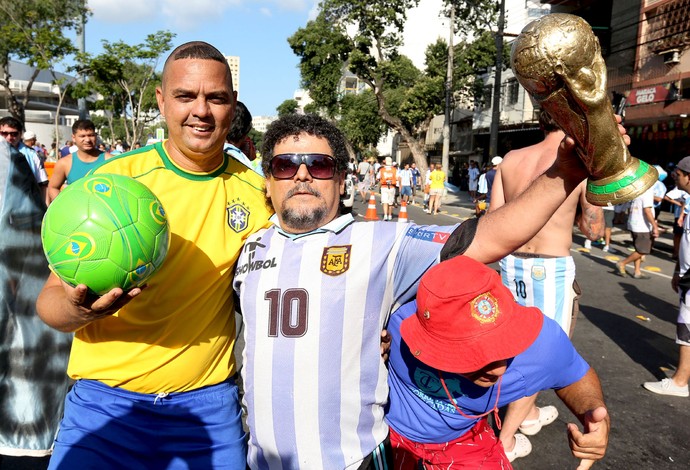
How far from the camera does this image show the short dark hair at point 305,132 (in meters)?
2.34

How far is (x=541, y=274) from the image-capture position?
11.4 ft

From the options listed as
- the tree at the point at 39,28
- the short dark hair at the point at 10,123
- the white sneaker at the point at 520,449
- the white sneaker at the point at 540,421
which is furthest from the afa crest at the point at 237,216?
the tree at the point at 39,28

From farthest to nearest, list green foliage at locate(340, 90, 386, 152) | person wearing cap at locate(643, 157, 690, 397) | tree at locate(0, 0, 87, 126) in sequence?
green foliage at locate(340, 90, 386, 152) < tree at locate(0, 0, 87, 126) < person wearing cap at locate(643, 157, 690, 397)

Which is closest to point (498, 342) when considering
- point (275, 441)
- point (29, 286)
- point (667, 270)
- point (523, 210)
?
point (523, 210)

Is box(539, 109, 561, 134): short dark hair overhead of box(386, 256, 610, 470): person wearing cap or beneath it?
overhead

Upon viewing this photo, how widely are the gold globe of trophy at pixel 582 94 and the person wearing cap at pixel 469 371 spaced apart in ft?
1.71

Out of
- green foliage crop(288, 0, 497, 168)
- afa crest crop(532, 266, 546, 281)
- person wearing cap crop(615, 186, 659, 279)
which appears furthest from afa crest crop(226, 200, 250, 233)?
green foliage crop(288, 0, 497, 168)

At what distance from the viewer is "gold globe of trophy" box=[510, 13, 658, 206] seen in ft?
4.85

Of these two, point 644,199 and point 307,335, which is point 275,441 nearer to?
point 307,335

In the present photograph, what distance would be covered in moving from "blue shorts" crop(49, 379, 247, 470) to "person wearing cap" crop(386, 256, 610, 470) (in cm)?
75

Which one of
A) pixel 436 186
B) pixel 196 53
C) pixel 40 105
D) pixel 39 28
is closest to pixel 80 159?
pixel 196 53

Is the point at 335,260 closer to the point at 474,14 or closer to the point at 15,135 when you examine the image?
the point at 15,135

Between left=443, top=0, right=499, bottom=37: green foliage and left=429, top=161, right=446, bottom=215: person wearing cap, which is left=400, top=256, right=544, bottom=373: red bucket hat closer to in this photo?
left=429, top=161, right=446, bottom=215: person wearing cap

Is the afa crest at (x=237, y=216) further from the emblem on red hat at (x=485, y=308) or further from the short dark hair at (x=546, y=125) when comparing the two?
the short dark hair at (x=546, y=125)
